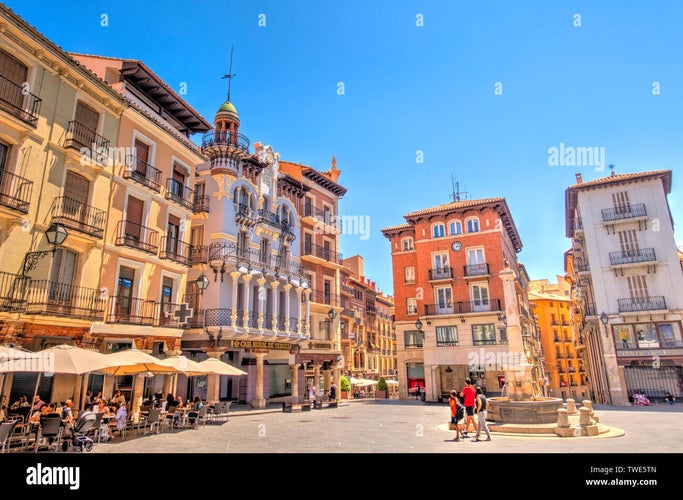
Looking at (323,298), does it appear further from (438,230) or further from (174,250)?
(174,250)

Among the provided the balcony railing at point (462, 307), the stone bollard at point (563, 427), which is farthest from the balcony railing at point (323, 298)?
the stone bollard at point (563, 427)

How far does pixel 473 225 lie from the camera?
3831cm

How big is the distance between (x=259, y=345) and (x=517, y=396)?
15943mm

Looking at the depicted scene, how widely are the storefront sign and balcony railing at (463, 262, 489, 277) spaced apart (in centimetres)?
1691

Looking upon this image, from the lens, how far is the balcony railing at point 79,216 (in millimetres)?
15744

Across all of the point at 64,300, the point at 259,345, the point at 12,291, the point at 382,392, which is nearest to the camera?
the point at 12,291

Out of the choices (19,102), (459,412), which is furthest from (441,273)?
(19,102)

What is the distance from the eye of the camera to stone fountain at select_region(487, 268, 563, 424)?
15.6 metres

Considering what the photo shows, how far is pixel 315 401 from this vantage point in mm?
27641

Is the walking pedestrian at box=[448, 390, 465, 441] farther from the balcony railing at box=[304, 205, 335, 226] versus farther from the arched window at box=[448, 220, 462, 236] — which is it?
the arched window at box=[448, 220, 462, 236]

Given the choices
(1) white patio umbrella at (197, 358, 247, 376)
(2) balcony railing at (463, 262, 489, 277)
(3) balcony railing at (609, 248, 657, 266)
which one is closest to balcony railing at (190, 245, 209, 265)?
(1) white patio umbrella at (197, 358, 247, 376)

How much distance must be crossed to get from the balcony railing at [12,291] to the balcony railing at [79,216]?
248 cm

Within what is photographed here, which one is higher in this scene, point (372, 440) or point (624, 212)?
point (624, 212)
